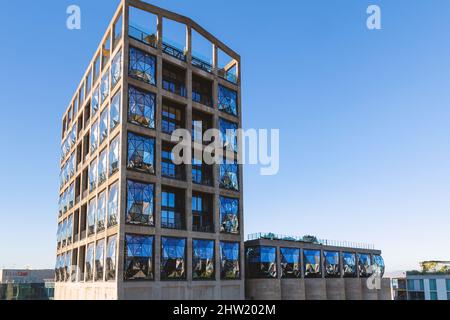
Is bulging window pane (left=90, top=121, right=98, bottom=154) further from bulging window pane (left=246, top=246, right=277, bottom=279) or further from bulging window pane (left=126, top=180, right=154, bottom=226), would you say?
bulging window pane (left=246, top=246, right=277, bottom=279)

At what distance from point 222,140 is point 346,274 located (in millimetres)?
33464

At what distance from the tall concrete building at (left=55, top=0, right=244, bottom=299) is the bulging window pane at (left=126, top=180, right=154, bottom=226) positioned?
0.36 feet

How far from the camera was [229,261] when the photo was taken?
53.2m

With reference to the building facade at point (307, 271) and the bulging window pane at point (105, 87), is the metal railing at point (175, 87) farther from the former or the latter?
the building facade at point (307, 271)

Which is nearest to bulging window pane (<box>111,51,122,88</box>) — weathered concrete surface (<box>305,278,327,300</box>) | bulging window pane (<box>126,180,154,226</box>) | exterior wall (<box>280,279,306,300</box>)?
bulging window pane (<box>126,180,154,226</box>)

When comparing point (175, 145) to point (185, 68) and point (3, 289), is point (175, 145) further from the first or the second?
point (3, 289)

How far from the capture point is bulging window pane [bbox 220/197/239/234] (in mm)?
54062

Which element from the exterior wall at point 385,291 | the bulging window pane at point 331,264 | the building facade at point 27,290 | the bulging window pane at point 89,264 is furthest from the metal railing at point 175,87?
the building facade at point 27,290

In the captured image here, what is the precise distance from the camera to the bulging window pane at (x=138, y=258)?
43.4m

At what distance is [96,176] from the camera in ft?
180

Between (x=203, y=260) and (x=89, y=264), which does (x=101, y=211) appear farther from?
(x=203, y=260)

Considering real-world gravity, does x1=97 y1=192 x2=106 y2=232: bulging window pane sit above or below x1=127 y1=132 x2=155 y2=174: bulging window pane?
below

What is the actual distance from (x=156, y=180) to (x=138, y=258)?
28.7ft

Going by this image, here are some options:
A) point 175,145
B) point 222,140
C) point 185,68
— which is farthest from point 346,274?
point 185,68
